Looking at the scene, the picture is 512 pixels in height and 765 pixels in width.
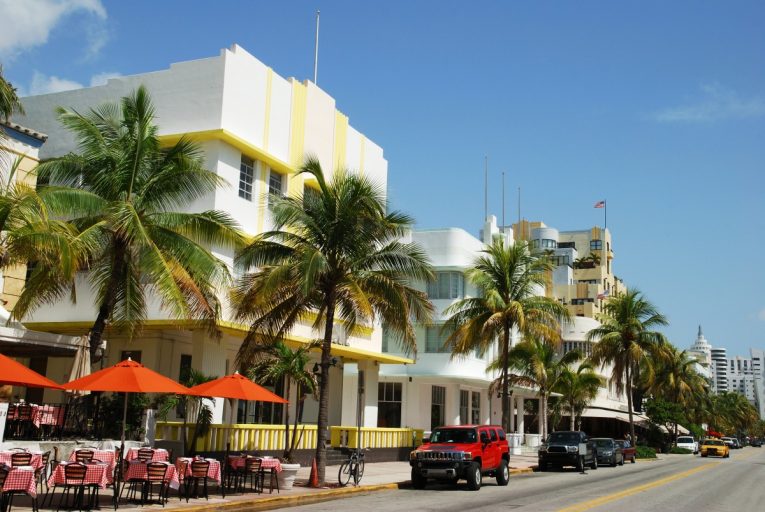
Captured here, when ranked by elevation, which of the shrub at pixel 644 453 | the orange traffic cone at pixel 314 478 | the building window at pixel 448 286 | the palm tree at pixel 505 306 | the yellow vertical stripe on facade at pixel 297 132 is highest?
the yellow vertical stripe on facade at pixel 297 132

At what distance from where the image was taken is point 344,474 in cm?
2264

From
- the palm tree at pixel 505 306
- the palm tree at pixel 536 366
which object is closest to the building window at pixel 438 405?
the palm tree at pixel 536 366

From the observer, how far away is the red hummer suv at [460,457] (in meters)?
21.5

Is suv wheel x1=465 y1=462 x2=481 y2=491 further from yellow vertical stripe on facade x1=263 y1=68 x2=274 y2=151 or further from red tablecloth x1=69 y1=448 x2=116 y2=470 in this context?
yellow vertical stripe on facade x1=263 y1=68 x2=274 y2=151

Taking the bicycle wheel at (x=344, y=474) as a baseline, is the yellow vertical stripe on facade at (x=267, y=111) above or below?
above

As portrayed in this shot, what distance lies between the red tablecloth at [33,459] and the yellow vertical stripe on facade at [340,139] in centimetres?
1899

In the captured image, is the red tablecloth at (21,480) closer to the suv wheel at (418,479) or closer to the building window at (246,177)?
the suv wheel at (418,479)

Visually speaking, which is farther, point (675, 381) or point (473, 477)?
point (675, 381)

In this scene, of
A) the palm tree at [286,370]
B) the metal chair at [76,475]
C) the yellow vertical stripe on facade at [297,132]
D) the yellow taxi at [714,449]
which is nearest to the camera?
the metal chair at [76,475]

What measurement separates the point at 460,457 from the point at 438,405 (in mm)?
19153

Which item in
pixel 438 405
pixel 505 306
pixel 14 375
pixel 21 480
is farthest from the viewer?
pixel 438 405

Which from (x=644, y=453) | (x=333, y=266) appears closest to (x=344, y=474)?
(x=333, y=266)

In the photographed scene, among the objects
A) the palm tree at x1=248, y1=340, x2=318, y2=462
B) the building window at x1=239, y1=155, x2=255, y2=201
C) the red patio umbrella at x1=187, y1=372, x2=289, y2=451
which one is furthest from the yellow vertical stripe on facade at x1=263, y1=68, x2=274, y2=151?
the red patio umbrella at x1=187, y1=372, x2=289, y2=451

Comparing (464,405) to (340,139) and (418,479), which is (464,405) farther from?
(418,479)
